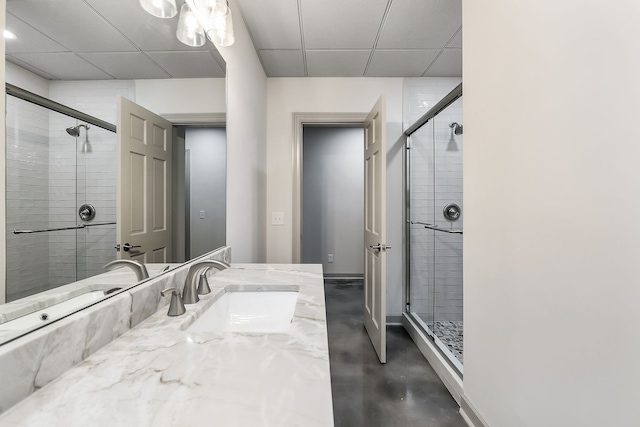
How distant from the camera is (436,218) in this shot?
99.6 inches

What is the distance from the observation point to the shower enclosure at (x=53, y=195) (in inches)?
19.1

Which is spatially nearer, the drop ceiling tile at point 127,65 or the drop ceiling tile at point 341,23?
the drop ceiling tile at point 127,65

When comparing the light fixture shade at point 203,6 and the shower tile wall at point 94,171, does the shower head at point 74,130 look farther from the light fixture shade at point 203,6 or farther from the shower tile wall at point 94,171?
the light fixture shade at point 203,6

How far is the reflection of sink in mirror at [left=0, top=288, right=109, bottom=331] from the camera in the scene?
0.49 meters

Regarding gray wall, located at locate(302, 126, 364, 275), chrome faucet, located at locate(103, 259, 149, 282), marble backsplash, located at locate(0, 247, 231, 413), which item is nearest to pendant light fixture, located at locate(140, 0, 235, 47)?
chrome faucet, located at locate(103, 259, 149, 282)

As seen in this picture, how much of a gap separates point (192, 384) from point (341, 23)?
2.13 metres

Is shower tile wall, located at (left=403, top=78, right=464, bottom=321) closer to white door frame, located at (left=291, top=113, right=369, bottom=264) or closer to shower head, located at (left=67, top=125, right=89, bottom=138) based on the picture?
white door frame, located at (left=291, top=113, right=369, bottom=264)

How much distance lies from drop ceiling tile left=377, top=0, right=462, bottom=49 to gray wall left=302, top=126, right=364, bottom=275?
2057mm

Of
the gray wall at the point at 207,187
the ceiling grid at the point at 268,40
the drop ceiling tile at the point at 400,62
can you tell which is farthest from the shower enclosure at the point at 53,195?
the drop ceiling tile at the point at 400,62

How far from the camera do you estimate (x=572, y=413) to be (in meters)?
0.80

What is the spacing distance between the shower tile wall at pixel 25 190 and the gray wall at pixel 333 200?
363cm

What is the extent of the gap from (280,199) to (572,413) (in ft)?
7.30

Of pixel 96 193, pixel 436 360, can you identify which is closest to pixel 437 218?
pixel 436 360

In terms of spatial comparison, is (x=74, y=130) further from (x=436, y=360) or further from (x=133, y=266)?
(x=436, y=360)
